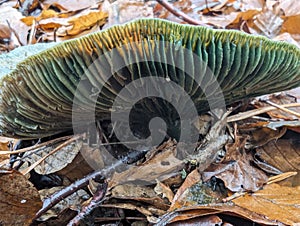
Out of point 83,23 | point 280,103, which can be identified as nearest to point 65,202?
point 280,103

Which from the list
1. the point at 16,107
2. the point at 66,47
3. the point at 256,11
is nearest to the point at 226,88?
the point at 66,47

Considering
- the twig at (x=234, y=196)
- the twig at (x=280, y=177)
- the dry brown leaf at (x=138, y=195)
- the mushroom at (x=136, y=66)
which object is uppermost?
the mushroom at (x=136, y=66)

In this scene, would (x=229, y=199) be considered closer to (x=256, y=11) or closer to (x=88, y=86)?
(x=88, y=86)

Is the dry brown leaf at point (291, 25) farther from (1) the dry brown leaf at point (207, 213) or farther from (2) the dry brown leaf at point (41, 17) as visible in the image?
(1) the dry brown leaf at point (207, 213)

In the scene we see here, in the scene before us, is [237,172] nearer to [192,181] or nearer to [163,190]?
[192,181]

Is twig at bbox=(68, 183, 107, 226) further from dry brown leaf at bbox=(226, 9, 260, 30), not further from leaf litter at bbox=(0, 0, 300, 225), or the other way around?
dry brown leaf at bbox=(226, 9, 260, 30)

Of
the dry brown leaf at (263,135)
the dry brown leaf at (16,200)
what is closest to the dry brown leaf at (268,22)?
the dry brown leaf at (263,135)

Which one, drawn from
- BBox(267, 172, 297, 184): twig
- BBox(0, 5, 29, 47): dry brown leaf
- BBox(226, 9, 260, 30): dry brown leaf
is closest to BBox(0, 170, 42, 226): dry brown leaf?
BBox(267, 172, 297, 184): twig
